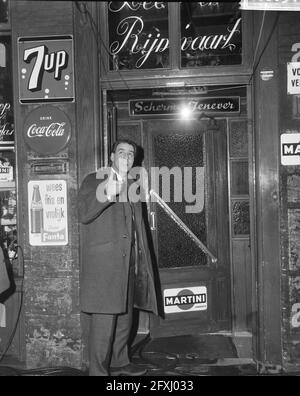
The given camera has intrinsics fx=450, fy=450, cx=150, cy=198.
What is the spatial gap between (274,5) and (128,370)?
3.58 m

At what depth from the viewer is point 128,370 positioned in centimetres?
427

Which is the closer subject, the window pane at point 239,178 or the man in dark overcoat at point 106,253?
the man in dark overcoat at point 106,253

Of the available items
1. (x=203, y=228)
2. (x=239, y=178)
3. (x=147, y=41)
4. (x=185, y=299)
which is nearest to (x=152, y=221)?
(x=203, y=228)

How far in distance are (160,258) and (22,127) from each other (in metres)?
2.17

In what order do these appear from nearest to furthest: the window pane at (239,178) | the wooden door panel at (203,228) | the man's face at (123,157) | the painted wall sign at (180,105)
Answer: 1. the man's face at (123,157)
2. the painted wall sign at (180,105)
3. the wooden door panel at (203,228)
4. the window pane at (239,178)

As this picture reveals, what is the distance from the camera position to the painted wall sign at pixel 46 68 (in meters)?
4.50

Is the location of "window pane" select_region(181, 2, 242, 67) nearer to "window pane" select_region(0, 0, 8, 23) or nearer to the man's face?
the man's face

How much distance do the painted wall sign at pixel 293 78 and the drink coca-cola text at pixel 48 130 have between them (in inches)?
87.6

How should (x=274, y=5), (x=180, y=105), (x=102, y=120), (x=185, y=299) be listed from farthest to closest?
(x=185, y=299), (x=180, y=105), (x=102, y=120), (x=274, y=5)

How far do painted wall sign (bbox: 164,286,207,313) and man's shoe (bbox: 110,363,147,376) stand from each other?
3.41 feet

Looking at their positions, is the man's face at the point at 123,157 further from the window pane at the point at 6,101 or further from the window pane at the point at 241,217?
the window pane at the point at 241,217

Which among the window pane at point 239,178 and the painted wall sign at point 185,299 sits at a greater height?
the window pane at point 239,178

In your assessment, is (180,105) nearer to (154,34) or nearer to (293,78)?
(154,34)

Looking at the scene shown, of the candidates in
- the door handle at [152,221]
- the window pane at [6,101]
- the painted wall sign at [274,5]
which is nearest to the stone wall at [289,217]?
the painted wall sign at [274,5]
